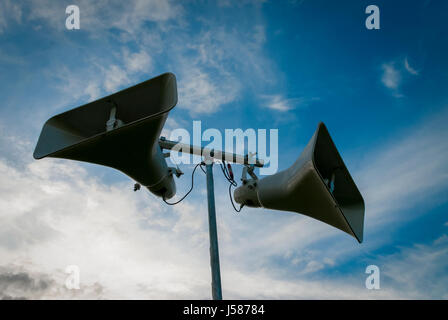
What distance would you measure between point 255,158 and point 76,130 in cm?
176

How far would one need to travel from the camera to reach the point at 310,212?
9.86ft

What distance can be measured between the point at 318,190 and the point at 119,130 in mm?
1524

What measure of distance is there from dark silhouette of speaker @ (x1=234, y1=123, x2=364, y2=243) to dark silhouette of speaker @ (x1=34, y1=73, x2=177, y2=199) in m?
1.06

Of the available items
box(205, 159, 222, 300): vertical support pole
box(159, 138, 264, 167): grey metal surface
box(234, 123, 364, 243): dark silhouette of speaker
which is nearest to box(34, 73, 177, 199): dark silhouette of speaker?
box(159, 138, 264, 167): grey metal surface

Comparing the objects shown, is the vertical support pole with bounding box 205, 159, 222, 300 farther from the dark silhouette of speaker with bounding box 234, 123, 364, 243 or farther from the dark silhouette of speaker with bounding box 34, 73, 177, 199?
the dark silhouette of speaker with bounding box 34, 73, 177, 199

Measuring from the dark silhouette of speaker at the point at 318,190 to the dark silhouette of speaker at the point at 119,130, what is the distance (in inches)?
41.6

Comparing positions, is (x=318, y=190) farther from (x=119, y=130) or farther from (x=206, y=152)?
(x=119, y=130)

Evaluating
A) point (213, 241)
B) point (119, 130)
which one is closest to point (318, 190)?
point (213, 241)

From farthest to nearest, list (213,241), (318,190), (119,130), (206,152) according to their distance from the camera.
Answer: (206,152), (213,241), (318,190), (119,130)

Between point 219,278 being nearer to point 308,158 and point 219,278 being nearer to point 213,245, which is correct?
point 213,245

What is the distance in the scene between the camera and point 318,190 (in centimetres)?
262

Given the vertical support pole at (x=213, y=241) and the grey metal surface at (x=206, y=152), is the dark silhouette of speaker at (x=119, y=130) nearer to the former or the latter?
the grey metal surface at (x=206, y=152)

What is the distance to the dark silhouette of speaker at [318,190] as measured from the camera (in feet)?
8.57
